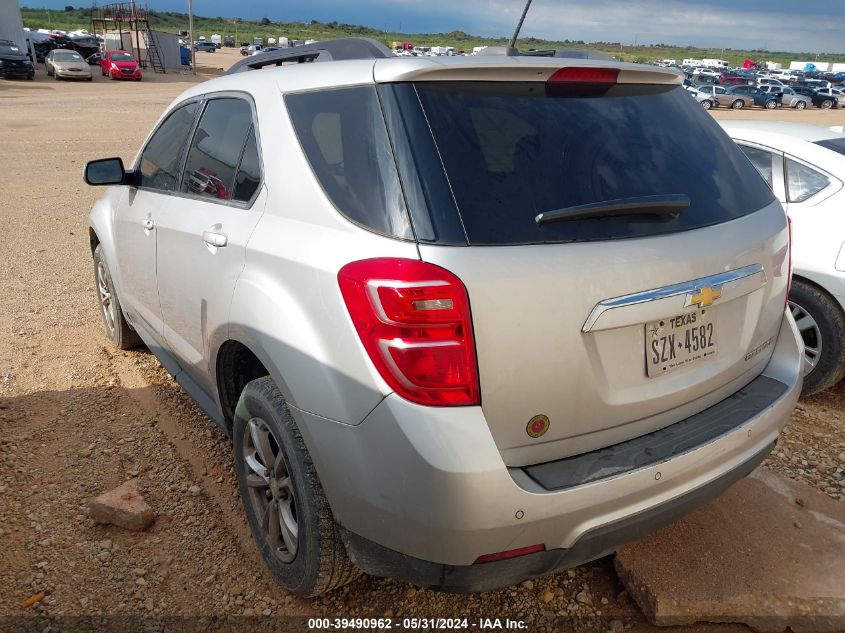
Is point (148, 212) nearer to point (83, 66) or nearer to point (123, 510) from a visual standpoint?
point (123, 510)

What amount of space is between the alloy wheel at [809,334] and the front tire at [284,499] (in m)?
3.22

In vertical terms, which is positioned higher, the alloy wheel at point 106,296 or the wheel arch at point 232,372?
the wheel arch at point 232,372

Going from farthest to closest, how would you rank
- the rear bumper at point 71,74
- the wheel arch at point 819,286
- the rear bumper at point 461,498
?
the rear bumper at point 71,74
the wheel arch at point 819,286
the rear bumper at point 461,498

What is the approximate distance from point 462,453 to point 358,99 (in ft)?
3.66

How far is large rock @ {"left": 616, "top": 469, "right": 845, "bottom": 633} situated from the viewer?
97.7 inches

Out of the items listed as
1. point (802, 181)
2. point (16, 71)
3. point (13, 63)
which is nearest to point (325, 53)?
point (802, 181)

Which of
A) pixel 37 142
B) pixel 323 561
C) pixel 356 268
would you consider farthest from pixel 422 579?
pixel 37 142

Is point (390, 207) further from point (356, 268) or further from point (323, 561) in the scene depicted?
point (323, 561)

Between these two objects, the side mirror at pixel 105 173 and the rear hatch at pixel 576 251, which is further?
the side mirror at pixel 105 173

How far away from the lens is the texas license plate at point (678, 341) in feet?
6.85

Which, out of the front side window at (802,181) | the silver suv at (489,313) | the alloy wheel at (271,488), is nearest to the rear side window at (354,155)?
the silver suv at (489,313)

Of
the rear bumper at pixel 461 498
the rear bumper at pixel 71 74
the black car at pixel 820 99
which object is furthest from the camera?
the black car at pixel 820 99

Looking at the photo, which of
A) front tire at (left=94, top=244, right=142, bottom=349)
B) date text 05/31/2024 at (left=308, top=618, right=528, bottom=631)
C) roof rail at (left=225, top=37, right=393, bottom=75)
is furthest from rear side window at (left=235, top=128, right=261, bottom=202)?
front tire at (left=94, top=244, right=142, bottom=349)

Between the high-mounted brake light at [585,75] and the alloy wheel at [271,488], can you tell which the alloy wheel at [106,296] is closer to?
the alloy wheel at [271,488]
